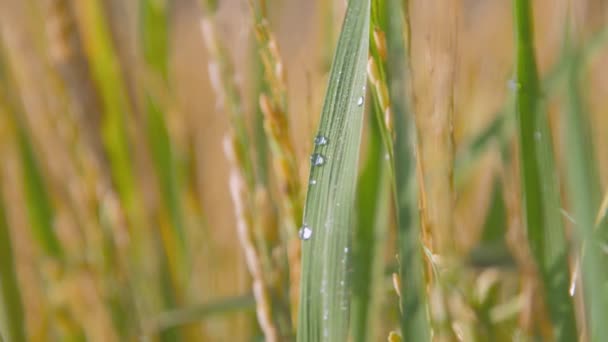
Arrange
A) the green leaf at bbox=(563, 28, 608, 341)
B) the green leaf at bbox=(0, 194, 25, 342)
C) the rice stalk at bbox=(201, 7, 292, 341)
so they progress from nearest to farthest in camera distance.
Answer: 1. the green leaf at bbox=(563, 28, 608, 341)
2. the rice stalk at bbox=(201, 7, 292, 341)
3. the green leaf at bbox=(0, 194, 25, 342)

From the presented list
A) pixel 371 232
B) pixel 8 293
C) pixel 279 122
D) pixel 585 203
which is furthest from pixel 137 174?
pixel 585 203

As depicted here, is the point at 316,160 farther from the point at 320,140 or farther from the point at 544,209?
the point at 544,209

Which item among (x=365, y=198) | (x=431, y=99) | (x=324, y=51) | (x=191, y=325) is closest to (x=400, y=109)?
(x=431, y=99)

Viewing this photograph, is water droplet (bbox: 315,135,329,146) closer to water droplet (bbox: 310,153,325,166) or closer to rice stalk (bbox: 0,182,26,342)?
water droplet (bbox: 310,153,325,166)

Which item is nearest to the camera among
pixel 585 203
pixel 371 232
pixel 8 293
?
pixel 585 203

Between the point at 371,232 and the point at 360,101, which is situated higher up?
the point at 360,101

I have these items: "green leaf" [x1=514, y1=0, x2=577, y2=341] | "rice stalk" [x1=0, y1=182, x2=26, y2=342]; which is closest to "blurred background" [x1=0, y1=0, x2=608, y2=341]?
"rice stalk" [x1=0, y1=182, x2=26, y2=342]
